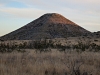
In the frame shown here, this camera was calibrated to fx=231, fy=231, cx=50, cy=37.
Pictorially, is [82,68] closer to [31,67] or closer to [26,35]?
[31,67]

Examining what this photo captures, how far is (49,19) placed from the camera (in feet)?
332

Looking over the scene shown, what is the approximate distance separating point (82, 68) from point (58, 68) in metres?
1.04

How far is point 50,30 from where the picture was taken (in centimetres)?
9394

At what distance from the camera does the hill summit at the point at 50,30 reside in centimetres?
8921

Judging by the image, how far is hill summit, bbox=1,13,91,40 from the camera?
89.2 m

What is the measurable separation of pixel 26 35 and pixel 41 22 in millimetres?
14472

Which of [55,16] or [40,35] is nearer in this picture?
[40,35]

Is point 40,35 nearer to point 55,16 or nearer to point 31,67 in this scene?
point 55,16

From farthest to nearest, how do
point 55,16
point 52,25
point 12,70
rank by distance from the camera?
point 55,16
point 52,25
point 12,70

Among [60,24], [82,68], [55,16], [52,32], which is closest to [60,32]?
[52,32]

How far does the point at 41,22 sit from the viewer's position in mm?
103438

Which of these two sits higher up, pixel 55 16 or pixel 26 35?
pixel 55 16

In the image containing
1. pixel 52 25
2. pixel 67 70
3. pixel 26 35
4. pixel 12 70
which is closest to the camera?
pixel 12 70

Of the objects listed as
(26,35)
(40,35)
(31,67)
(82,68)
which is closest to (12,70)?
(31,67)
